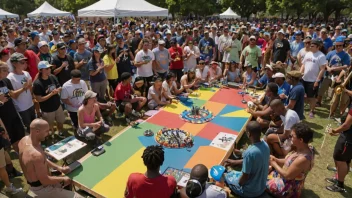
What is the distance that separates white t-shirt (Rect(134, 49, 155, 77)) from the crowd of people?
0.12ft

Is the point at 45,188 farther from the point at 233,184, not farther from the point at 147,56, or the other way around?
the point at 147,56

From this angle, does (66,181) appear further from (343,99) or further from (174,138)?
(343,99)

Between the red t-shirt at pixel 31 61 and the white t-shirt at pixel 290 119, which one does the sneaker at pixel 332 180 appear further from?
the red t-shirt at pixel 31 61

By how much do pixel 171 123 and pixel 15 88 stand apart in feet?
11.8

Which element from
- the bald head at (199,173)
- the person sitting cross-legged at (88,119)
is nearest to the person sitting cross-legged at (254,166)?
the bald head at (199,173)

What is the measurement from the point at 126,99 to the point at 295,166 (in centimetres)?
499

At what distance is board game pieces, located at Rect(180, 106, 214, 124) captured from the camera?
22.6 ft

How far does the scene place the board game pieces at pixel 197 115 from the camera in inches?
272

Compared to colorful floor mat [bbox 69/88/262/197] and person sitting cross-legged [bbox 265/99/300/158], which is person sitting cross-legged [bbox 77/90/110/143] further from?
person sitting cross-legged [bbox 265/99/300/158]

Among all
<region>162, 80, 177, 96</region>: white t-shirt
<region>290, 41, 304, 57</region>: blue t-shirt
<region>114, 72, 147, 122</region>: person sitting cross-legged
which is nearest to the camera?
<region>114, 72, 147, 122</region>: person sitting cross-legged

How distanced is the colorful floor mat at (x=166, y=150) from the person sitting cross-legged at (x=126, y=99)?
0.74 metres

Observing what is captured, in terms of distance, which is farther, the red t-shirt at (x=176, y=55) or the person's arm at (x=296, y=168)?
the red t-shirt at (x=176, y=55)

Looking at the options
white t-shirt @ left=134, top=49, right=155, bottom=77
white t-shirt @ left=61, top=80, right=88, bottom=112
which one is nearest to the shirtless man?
white t-shirt @ left=61, top=80, right=88, bottom=112

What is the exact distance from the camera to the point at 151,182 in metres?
3.23
